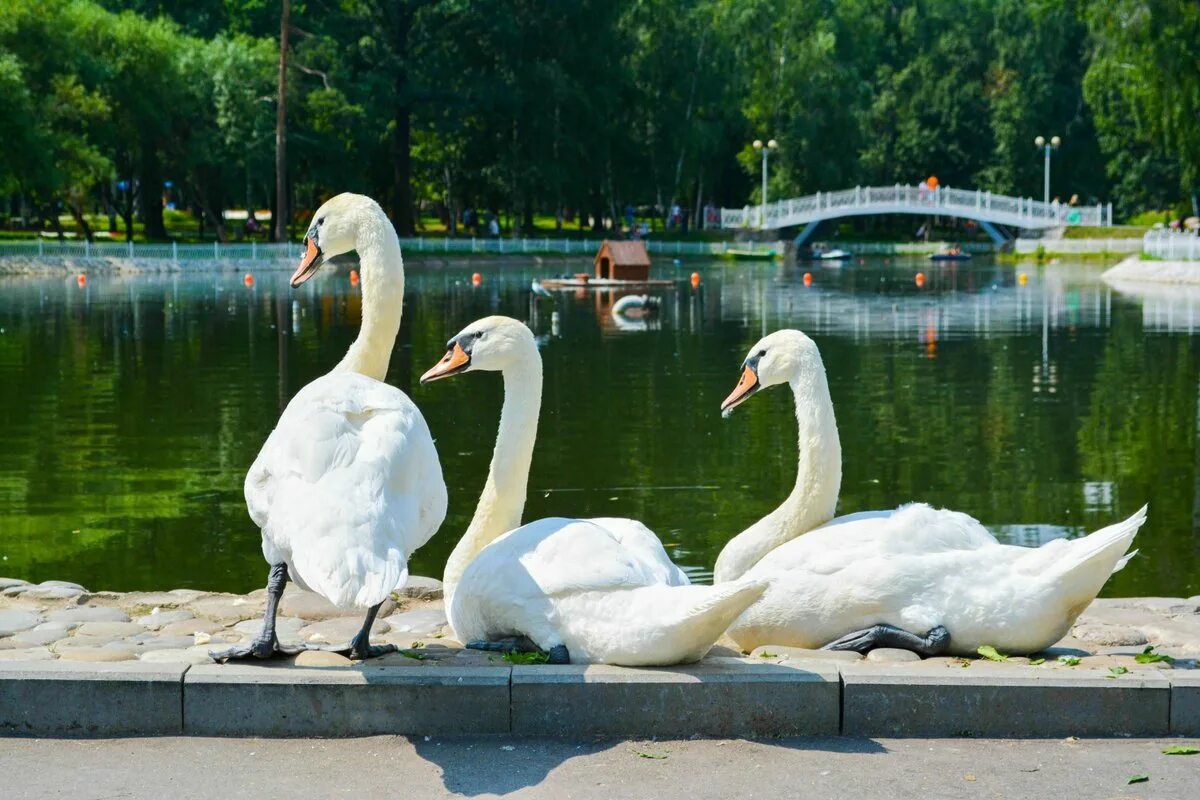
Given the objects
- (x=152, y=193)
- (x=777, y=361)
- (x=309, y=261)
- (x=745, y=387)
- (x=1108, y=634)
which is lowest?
(x=1108, y=634)

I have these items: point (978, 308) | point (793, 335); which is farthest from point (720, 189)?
point (793, 335)

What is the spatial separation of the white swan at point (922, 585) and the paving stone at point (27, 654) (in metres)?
2.81

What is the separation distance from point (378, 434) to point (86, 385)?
50.1 ft

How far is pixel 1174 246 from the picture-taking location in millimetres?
49031

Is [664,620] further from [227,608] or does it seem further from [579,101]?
[579,101]

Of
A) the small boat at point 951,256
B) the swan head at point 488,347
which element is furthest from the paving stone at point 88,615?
the small boat at point 951,256

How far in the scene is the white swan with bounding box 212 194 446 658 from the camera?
5.15 meters

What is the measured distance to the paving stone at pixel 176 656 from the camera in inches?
229

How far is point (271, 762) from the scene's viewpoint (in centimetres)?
518

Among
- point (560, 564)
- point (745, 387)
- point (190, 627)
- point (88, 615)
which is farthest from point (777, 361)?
point (88, 615)

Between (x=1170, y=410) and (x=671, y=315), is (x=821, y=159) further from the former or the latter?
(x=1170, y=410)

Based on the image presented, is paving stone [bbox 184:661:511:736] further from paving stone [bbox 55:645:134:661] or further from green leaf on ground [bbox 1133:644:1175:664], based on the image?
green leaf on ground [bbox 1133:644:1175:664]

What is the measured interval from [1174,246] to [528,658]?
47380 millimetres

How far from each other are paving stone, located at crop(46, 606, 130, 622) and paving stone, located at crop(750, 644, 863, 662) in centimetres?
290
